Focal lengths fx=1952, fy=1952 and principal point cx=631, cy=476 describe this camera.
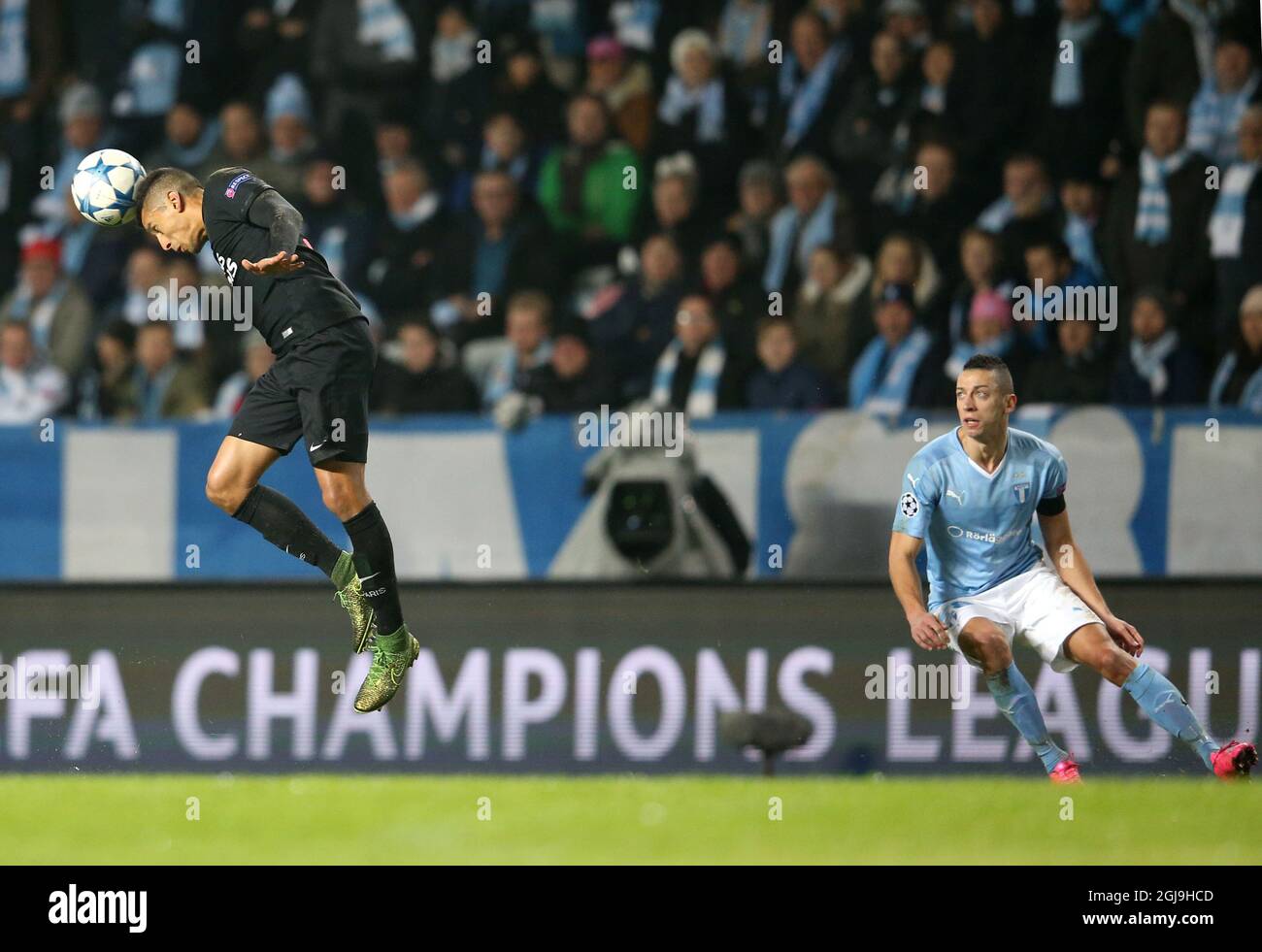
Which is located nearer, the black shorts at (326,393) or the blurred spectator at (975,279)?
the black shorts at (326,393)

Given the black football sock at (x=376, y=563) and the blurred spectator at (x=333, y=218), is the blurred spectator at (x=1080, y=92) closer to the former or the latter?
the blurred spectator at (x=333, y=218)

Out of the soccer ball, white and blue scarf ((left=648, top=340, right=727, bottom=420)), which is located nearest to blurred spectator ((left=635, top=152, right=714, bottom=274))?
white and blue scarf ((left=648, top=340, right=727, bottom=420))

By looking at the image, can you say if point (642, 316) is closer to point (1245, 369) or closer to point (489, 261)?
point (489, 261)

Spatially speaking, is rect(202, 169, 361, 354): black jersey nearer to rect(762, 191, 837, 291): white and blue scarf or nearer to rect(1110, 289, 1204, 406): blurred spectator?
rect(762, 191, 837, 291): white and blue scarf

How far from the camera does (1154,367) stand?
31.0 ft

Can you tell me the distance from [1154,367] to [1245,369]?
417mm

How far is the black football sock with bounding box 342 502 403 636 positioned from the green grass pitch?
1.28 meters

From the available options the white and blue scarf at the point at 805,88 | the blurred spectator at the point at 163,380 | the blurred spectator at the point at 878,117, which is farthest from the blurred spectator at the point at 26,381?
the blurred spectator at the point at 878,117

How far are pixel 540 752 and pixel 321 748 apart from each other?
1081mm

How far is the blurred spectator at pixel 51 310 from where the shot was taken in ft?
32.6

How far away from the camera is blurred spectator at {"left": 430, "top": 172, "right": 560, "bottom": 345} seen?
391 inches

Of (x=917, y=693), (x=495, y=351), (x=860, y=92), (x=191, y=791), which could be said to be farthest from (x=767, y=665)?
(x=860, y=92)

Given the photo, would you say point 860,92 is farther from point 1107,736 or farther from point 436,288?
point 1107,736

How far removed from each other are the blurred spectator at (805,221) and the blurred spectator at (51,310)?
11.6ft
